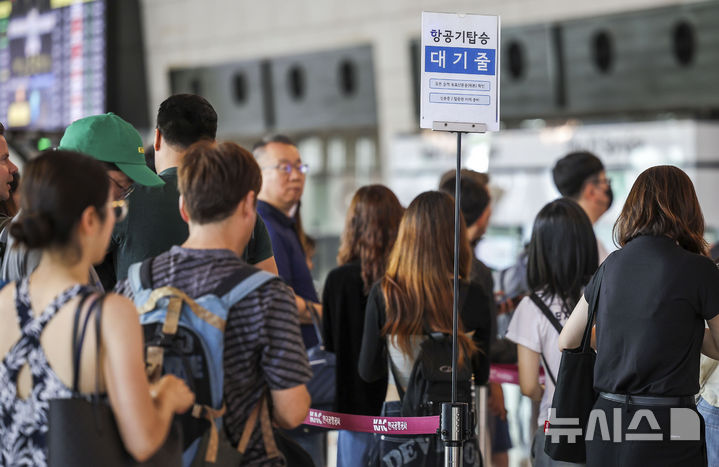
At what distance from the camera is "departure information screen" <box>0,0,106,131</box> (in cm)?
1140

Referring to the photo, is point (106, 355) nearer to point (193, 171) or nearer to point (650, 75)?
point (193, 171)

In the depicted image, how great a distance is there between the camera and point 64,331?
204 cm

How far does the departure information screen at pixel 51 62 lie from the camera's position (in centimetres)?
1140

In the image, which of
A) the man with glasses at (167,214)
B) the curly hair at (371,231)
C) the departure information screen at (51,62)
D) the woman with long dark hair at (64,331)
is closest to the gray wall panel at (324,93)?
the departure information screen at (51,62)

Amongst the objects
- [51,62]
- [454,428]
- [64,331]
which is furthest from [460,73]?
[51,62]

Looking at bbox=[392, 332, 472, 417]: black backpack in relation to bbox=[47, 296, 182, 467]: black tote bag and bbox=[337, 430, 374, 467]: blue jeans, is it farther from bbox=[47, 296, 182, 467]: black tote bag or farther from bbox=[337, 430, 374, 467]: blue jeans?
bbox=[47, 296, 182, 467]: black tote bag

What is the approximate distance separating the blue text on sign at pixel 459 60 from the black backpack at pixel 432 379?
0.94 metres

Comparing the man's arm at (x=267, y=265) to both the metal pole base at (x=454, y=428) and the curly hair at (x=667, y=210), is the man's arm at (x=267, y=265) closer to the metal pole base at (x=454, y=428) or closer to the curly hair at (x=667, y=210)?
the metal pole base at (x=454, y=428)

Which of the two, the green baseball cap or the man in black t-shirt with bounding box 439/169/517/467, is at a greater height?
the green baseball cap

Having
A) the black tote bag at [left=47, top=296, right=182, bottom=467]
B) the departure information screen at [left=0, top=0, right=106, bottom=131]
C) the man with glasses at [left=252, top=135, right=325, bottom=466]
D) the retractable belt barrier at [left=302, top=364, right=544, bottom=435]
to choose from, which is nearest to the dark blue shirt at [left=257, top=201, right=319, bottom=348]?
the man with glasses at [left=252, top=135, right=325, bottom=466]

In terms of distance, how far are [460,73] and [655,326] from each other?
114cm

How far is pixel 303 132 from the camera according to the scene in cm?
1232

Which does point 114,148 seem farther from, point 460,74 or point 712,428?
point 712,428

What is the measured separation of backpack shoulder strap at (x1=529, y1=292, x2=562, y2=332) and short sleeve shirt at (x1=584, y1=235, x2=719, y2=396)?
624mm
